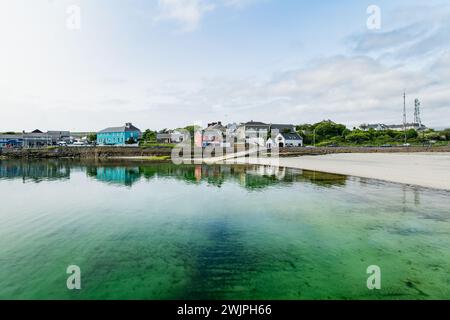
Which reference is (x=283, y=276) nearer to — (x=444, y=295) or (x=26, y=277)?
(x=444, y=295)

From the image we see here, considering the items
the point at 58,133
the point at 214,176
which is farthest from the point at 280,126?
the point at 58,133

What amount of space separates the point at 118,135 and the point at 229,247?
397ft

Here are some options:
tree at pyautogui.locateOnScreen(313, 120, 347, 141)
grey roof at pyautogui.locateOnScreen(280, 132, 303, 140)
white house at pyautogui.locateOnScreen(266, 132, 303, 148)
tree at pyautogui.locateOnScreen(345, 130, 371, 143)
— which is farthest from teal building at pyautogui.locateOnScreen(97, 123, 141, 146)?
tree at pyautogui.locateOnScreen(345, 130, 371, 143)

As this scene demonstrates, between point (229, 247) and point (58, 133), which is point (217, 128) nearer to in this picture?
point (58, 133)

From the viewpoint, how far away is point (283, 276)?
9.10 meters

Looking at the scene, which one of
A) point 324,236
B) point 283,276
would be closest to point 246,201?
point 324,236

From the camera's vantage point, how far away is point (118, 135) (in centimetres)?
12131

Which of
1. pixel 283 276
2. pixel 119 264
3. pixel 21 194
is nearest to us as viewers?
pixel 283 276

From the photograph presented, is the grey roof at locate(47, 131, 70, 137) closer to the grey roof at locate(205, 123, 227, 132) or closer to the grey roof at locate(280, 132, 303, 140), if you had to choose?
the grey roof at locate(205, 123, 227, 132)

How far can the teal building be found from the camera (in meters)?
119

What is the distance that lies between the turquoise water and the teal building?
101936mm

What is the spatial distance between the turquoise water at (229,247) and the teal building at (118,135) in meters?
102

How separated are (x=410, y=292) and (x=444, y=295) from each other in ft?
2.90
